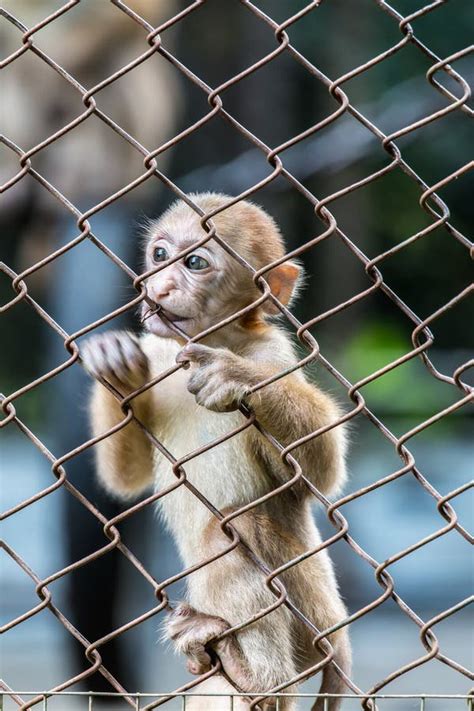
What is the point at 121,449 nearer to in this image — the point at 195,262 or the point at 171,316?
the point at 171,316

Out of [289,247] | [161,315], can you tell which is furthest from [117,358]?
[289,247]

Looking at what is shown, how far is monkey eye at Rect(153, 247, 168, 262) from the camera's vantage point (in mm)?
4477

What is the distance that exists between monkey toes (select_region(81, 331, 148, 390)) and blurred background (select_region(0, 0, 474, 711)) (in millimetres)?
4450

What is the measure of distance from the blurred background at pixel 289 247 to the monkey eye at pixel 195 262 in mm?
4002

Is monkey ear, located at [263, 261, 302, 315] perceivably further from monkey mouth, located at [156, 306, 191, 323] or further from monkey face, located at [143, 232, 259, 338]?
monkey mouth, located at [156, 306, 191, 323]

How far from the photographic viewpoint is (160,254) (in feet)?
14.8

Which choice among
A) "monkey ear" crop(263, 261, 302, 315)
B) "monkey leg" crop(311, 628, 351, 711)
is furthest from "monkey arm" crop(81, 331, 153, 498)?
"monkey leg" crop(311, 628, 351, 711)

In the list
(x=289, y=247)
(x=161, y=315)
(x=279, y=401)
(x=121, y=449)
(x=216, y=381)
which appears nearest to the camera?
(x=216, y=381)

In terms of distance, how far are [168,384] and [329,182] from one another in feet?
28.7

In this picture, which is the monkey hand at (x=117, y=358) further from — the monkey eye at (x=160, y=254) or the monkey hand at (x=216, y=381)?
the monkey eye at (x=160, y=254)

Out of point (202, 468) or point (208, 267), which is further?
point (202, 468)

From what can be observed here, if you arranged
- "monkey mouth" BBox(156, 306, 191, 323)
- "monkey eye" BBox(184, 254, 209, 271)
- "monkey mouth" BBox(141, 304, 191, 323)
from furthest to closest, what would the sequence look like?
1. "monkey eye" BBox(184, 254, 209, 271)
2. "monkey mouth" BBox(156, 306, 191, 323)
3. "monkey mouth" BBox(141, 304, 191, 323)

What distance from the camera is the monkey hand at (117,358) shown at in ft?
12.6

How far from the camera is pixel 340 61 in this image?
12672 mm
